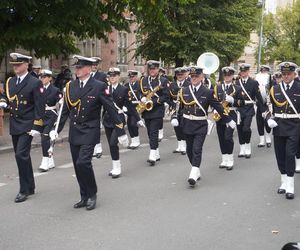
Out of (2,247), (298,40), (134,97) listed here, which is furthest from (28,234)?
(298,40)

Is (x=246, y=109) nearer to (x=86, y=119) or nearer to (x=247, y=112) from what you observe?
(x=247, y=112)

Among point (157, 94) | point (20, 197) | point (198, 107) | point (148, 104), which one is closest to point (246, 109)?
point (157, 94)

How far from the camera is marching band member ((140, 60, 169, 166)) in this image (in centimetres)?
1034

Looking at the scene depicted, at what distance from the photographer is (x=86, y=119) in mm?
6840

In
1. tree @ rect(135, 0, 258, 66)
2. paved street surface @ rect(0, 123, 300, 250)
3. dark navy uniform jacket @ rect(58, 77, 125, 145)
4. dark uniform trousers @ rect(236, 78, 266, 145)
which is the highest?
tree @ rect(135, 0, 258, 66)

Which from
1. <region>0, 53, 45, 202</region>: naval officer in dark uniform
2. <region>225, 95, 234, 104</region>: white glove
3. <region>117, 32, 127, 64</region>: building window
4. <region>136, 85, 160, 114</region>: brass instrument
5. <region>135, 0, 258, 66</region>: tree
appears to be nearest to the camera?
<region>0, 53, 45, 202</region>: naval officer in dark uniform

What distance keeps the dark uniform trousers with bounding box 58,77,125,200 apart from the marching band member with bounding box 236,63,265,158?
4920 mm

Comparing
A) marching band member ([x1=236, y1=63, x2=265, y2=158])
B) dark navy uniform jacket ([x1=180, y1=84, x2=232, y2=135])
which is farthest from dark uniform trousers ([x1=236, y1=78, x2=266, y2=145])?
dark navy uniform jacket ([x1=180, y1=84, x2=232, y2=135])

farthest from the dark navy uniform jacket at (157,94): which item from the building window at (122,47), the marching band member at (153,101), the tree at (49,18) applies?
the building window at (122,47)

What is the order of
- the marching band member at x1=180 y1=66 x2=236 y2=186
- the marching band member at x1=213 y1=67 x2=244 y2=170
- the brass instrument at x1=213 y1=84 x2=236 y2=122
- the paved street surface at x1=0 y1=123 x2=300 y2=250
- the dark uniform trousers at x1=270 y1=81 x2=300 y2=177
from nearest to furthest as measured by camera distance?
the paved street surface at x1=0 y1=123 x2=300 y2=250, the dark uniform trousers at x1=270 y1=81 x2=300 y2=177, the marching band member at x1=180 y1=66 x2=236 y2=186, the brass instrument at x1=213 y1=84 x2=236 y2=122, the marching band member at x1=213 y1=67 x2=244 y2=170

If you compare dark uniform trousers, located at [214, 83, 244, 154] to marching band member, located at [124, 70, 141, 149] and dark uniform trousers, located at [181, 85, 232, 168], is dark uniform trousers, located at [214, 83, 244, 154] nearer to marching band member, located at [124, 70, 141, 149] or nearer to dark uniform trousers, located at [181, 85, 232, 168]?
dark uniform trousers, located at [181, 85, 232, 168]

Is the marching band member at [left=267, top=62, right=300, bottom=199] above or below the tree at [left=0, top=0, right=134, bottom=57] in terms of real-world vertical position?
below

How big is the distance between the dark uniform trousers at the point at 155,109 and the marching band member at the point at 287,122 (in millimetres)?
2998

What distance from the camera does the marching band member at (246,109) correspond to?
11250mm
